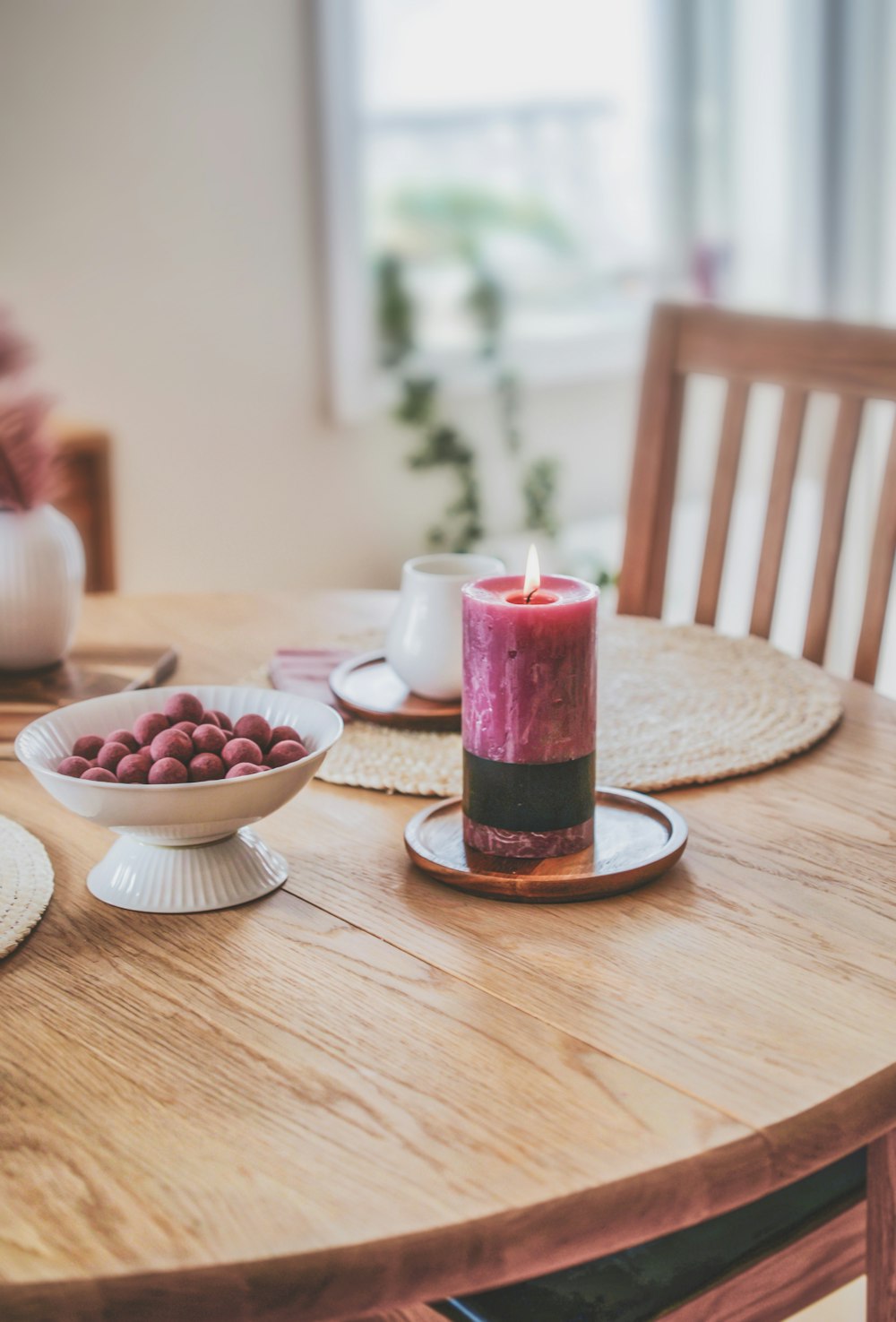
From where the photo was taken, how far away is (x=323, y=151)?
9.70 feet

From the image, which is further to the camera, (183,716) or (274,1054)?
(183,716)

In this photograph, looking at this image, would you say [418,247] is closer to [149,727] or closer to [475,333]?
[475,333]

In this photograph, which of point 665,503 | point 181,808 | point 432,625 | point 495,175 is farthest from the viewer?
point 495,175

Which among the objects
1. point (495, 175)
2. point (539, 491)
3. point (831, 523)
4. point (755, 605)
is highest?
point (495, 175)

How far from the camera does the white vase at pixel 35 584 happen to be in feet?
3.85

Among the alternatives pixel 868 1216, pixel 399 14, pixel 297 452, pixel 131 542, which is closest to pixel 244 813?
pixel 868 1216

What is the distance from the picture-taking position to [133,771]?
79 centimetres

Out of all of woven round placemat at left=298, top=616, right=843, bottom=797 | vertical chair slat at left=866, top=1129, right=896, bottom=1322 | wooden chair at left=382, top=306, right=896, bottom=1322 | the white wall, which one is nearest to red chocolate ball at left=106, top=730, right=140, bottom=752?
woven round placemat at left=298, top=616, right=843, bottom=797

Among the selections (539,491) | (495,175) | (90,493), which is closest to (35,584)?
(90,493)

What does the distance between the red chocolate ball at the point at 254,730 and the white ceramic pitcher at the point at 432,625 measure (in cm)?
25

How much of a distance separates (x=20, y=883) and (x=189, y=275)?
2240mm

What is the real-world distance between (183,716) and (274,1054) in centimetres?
25

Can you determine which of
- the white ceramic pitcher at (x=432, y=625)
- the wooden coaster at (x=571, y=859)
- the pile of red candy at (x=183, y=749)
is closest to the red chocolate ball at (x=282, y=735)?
the pile of red candy at (x=183, y=749)

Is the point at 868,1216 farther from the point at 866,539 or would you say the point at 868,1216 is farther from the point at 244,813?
the point at 866,539
